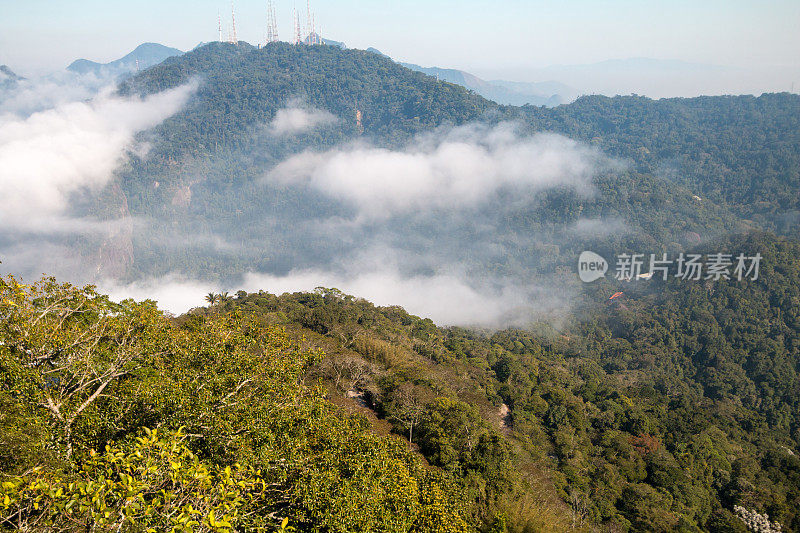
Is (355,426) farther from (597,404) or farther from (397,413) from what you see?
(597,404)

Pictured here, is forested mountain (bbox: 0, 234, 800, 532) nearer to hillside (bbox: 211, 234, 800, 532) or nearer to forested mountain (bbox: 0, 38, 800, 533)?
forested mountain (bbox: 0, 38, 800, 533)

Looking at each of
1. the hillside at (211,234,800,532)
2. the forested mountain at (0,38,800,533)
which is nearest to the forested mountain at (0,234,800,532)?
the forested mountain at (0,38,800,533)

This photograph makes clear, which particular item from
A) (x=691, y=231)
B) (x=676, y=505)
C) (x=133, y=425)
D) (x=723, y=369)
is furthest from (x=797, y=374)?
(x=133, y=425)

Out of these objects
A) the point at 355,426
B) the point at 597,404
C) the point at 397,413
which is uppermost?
the point at 355,426

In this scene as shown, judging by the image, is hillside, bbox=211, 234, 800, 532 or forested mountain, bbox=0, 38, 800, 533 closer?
forested mountain, bbox=0, 38, 800, 533

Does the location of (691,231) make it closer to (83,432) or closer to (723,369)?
(723,369)

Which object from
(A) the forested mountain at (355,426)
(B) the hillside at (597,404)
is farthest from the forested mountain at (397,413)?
(B) the hillside at (597,404)

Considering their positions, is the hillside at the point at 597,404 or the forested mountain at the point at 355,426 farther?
the hillside at the point at 597,404

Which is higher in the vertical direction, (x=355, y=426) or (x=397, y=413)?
(x=355, y=426)

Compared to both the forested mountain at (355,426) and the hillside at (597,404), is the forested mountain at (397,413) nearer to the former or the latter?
the forested mountain at (355,426)

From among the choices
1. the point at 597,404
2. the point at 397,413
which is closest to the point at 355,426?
the point at 397,413

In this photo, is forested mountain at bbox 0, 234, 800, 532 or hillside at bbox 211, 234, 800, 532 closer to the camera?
forested mountain at bbox 0, 234, 800, 532
